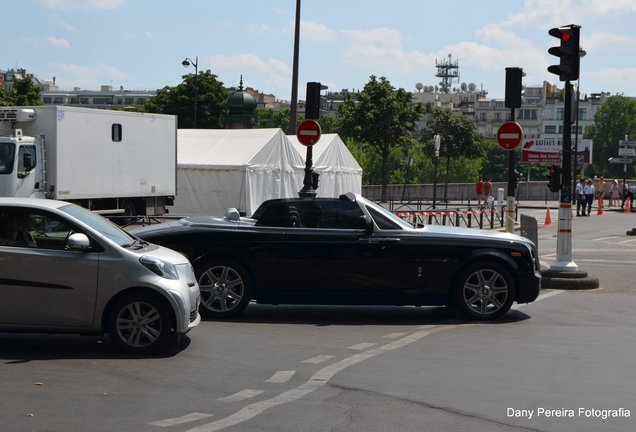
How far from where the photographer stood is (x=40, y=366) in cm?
925

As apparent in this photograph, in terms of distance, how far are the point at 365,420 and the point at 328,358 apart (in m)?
2.54

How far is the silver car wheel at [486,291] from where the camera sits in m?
12.8

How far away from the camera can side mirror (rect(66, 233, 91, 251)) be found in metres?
9.73

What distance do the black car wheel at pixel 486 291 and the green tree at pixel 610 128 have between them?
161 metres

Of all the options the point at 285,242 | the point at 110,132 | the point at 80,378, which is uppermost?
the point at 110,132

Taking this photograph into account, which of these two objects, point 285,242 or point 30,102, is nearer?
point 285,242

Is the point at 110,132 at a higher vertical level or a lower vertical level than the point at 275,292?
higher

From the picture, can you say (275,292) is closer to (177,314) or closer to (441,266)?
(441,266)

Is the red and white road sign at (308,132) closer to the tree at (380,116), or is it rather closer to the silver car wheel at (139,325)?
the silver car wheel at (139,325)

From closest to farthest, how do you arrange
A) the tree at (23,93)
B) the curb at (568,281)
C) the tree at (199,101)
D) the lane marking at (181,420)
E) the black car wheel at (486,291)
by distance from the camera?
the lane marking at (181,420) < the black car wheel at (486,291) < the curb at (568,281) < the tree at (23,93) < the tree at (199,101)

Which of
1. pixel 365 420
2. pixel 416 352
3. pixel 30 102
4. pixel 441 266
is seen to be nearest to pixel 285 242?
pixel 441 266

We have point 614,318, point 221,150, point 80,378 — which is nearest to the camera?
point 80,378

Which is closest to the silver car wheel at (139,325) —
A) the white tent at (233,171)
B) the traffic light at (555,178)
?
the traffic light at (555,178)

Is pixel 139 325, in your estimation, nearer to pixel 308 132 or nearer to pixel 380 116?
pixel 308 132
